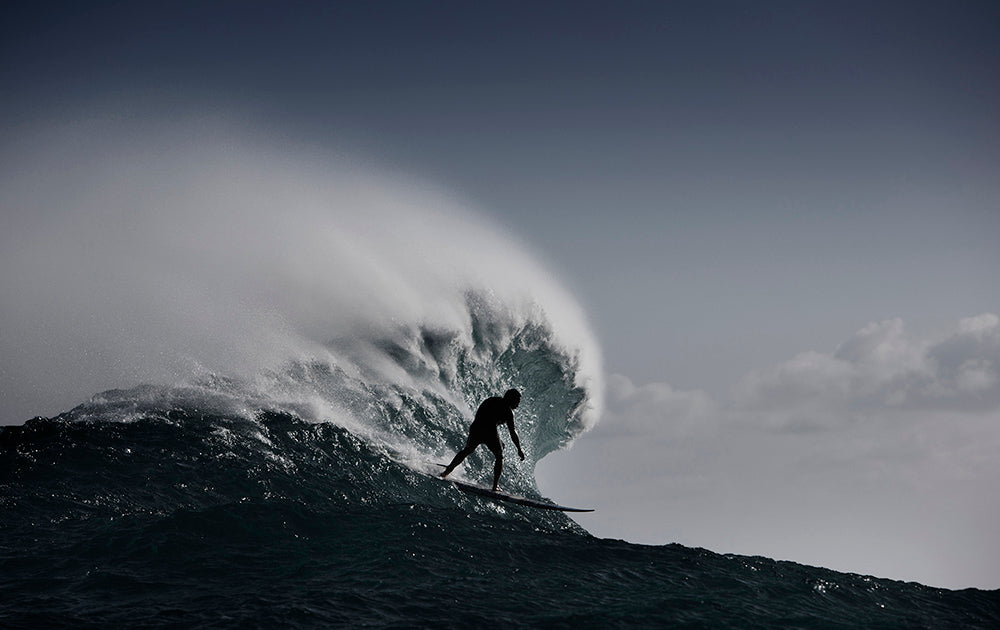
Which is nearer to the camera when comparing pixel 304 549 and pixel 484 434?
pixel 304 549

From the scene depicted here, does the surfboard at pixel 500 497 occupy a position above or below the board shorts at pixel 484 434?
below

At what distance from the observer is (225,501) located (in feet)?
28.6

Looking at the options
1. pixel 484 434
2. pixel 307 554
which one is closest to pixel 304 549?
pixel 307 554

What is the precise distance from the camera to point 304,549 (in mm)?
7422

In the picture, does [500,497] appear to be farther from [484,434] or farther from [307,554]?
[307,554]

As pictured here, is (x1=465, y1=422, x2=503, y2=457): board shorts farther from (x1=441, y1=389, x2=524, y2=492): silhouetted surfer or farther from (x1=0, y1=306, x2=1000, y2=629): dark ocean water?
(x1=0, y1=306, x2=1000, y2=629): dark ocean water

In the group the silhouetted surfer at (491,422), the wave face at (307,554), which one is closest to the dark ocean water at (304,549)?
the wave face at (307,554)

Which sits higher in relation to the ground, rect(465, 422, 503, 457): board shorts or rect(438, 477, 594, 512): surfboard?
rect(465, 422, 503, 457): board shorts

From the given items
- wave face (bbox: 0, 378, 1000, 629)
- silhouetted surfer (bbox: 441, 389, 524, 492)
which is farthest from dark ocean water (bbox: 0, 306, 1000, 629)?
silhouetted surfer (bbox: 441, 389, 524, 492)

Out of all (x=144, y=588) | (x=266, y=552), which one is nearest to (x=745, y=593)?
(x=266, y=552)

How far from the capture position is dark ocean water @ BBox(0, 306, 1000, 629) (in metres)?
6.01

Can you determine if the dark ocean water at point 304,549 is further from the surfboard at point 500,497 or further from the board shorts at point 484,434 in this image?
the board shorts at point 484,434

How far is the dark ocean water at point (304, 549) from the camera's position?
6008mm

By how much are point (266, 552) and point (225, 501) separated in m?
1.83
